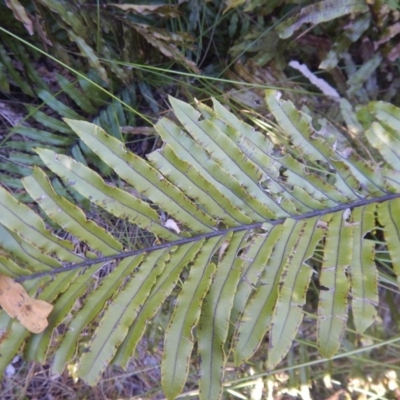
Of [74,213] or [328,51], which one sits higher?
[328,51]

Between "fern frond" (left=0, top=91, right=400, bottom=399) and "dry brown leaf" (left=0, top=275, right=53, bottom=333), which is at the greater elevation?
"fern frond" (left=0, top=91, right=400, bottom=399)

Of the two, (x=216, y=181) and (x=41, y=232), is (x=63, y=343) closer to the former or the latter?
(x=41, y=232)

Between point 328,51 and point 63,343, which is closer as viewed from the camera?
point 63,343

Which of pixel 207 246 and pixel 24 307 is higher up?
pixel 207 246

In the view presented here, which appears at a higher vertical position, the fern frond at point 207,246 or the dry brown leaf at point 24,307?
the fern frond at point 207,246

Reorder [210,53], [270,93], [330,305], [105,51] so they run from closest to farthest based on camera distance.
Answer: [330,305] → [270,93] → [105,51] → [210,53]

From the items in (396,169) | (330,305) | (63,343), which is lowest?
(63,343)

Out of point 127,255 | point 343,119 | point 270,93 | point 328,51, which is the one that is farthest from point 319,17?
point 127,255

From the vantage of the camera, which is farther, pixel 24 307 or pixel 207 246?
pixel 207 246
